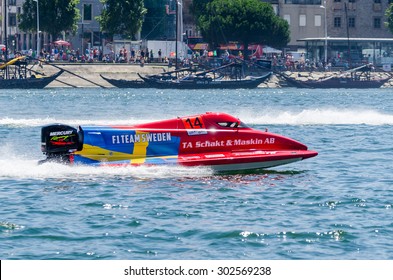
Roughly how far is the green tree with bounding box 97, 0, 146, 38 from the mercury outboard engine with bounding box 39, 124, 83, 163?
88.2 metres

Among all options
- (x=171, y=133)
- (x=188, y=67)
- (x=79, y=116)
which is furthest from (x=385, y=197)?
(x=188, y=67)

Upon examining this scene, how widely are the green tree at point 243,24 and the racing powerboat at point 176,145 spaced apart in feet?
290

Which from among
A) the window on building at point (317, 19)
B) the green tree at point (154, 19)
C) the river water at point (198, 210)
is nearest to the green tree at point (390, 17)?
the window on building at point (317, 19)

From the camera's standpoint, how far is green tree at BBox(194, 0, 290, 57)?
116 m

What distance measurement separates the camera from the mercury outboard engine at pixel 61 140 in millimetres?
26453

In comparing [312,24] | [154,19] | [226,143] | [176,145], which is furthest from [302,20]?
[176,145]

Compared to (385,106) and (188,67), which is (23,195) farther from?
(188,67)

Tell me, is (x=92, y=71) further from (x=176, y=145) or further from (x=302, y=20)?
(x=176, y=145)

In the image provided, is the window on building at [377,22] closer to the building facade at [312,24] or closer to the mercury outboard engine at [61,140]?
the building facade at [312,24]

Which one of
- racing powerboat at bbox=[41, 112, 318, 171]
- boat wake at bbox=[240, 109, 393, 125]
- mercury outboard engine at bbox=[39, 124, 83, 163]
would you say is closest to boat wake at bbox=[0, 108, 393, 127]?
boat wake at bbox=[240, 109, 393, 125]

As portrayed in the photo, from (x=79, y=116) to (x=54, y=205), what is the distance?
3346 centimetres

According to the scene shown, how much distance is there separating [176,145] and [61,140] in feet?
10.2

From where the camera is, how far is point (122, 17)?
373 ft

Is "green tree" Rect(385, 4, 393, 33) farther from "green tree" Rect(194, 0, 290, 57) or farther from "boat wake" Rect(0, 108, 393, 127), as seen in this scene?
"boat wake" Rect(0, 108, 393, 127)
